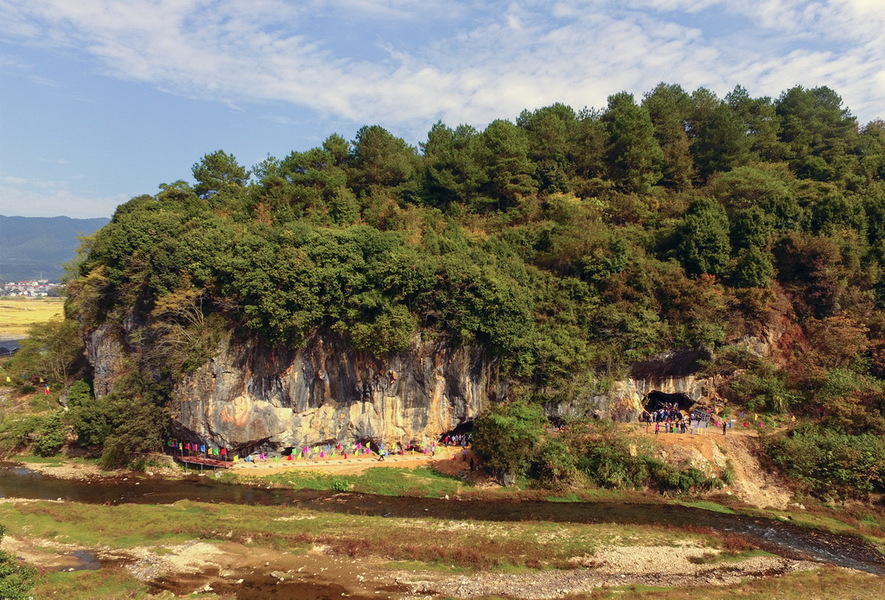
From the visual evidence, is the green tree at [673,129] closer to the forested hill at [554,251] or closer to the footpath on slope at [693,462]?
the forested hill at [554,251]

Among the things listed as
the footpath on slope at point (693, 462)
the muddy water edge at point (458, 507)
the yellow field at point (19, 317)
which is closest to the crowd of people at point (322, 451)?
the footpath on slope at point (693, 462)

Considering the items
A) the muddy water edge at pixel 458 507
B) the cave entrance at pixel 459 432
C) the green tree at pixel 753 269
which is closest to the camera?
the muddy water edge at pixel 458 507

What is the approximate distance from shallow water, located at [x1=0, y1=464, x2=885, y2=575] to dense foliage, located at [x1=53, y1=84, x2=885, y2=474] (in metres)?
4.02

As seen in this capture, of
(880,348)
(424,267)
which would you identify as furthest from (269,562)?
(880,348)

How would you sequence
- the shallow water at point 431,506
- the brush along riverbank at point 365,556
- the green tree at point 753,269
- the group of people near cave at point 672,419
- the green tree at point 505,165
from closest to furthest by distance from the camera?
the brush along riverbank at point 365,556 → the shallow water at point 431,506 → the group of people near cave at point 672,419 → the green tree at point 753,269 → the green tree at point 505,165

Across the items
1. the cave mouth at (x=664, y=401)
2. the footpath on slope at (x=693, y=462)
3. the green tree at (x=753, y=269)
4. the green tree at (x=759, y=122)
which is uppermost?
the green tree at (x=759, y=122)

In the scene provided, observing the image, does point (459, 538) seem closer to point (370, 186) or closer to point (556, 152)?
point (370, 186)

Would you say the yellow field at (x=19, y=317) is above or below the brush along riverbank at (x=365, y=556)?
above

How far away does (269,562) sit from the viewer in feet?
69.7

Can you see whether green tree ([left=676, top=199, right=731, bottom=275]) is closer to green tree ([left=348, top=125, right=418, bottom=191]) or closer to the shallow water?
the shallow water

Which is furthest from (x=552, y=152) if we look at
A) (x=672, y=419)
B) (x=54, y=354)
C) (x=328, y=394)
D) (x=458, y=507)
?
(x=54, y=354)

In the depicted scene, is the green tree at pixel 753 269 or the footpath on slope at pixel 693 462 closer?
the footpath on slope at pixel 693 462

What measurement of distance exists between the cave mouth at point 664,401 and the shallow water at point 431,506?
990 cm

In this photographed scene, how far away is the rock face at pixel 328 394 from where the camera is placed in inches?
1230
